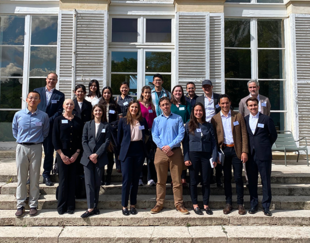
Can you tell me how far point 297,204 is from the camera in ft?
13.9

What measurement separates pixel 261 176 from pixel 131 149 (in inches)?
80.7

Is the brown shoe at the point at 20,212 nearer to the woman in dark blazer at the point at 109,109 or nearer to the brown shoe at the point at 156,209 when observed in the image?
the woman in dark blazer at the point at 109,109

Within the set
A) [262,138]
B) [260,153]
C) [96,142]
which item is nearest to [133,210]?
[96,142]

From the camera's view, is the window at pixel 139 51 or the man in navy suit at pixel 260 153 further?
the window at pixel 139 51

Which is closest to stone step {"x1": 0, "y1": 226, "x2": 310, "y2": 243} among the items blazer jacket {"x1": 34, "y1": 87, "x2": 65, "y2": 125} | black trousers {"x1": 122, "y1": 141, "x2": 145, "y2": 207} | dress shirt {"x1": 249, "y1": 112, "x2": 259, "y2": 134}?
black trousers {"x1": 122, "y1": 141, "x2": 145, "y2": 207}

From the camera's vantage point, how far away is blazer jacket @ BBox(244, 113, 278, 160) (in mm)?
3938

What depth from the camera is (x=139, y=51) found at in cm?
736

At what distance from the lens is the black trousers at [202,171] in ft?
13.0

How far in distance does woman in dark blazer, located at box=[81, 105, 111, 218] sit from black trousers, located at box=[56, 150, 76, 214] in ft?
0.79

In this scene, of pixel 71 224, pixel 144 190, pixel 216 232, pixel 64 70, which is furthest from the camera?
pixel 64 70

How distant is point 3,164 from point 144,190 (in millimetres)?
3638

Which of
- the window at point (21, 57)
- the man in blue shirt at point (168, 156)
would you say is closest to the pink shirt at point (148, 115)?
the man in blue shirt at point (168, 156)

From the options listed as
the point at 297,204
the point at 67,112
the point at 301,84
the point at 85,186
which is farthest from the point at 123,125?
the point at 301,84

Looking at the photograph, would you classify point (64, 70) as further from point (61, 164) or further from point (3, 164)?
point (61, 164)
